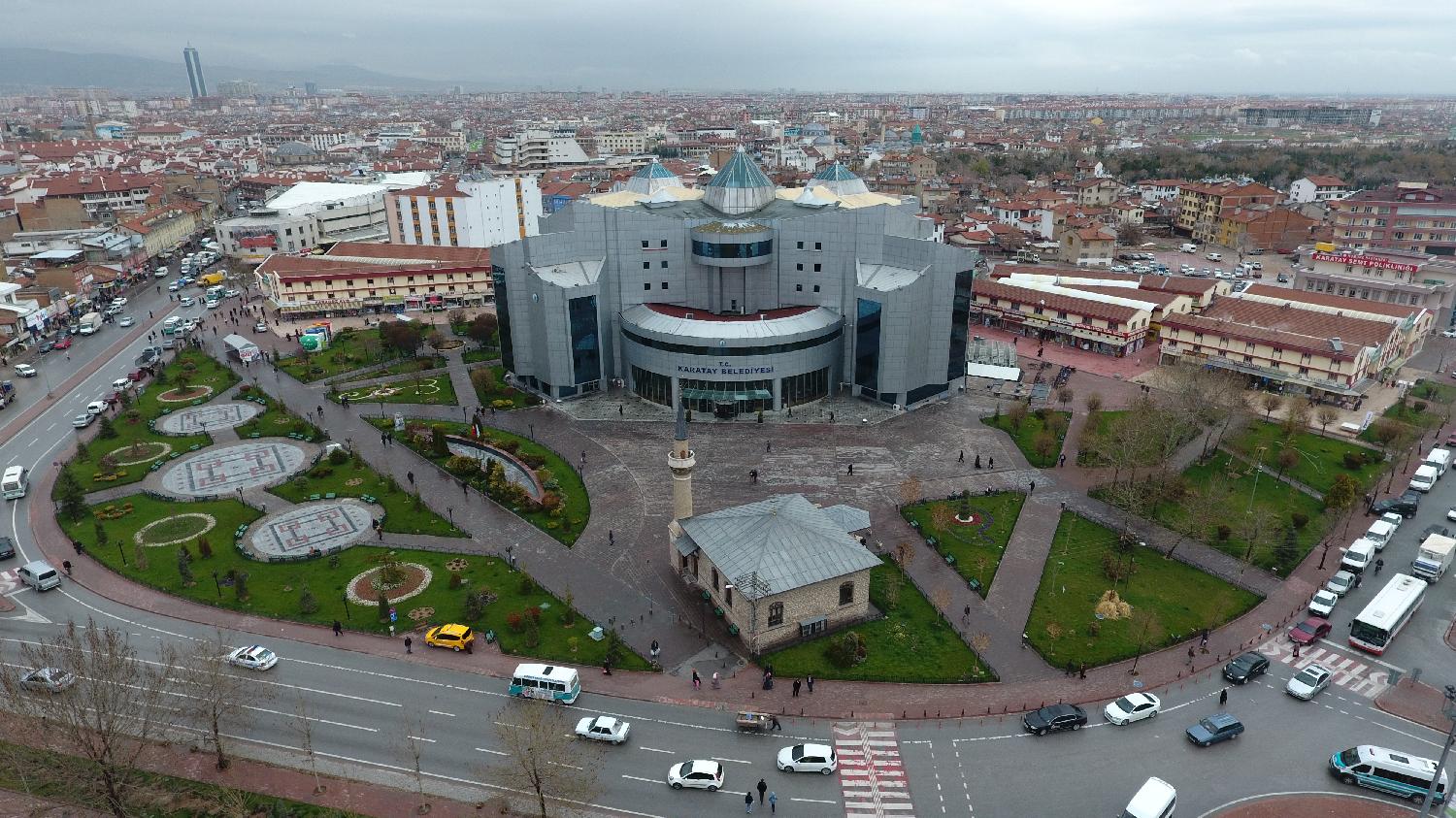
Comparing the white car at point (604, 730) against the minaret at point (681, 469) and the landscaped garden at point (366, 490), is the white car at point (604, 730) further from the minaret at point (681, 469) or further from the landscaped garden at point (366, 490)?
the landscaped garden at point (366, 490)

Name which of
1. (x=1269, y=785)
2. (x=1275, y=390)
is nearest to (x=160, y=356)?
(x=1269, y=785)

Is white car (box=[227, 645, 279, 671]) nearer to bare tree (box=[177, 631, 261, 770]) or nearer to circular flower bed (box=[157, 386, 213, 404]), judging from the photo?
bare tree (box=[177, 631, 261, 770])

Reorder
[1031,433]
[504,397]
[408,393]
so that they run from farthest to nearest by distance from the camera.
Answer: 1. [408,393]
2. [504,397]
3. [1031,433]

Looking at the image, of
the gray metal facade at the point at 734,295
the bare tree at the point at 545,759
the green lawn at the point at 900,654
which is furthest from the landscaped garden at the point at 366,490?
the green lawn at the point at 900,654

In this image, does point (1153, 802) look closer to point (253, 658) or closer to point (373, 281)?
point (253, 658)

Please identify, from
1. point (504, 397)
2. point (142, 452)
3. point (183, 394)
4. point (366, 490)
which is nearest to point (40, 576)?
point (366, 490)
